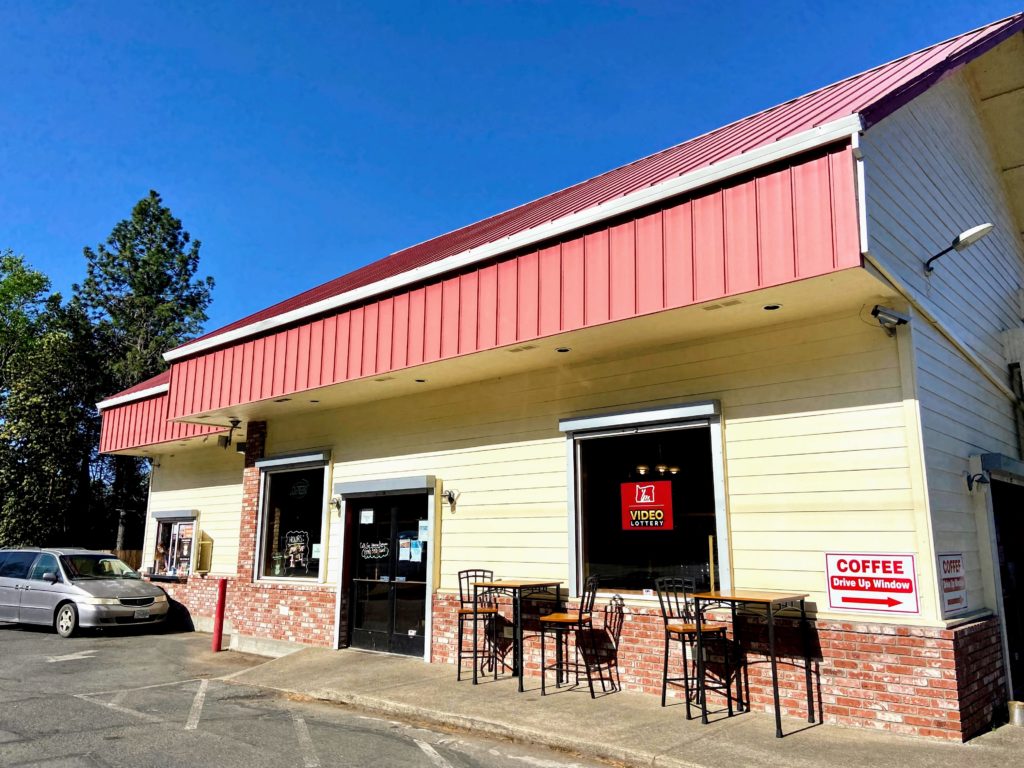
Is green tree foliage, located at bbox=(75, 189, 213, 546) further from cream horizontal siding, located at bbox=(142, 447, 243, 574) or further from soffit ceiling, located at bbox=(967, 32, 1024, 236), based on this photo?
soffit ceiling, located at bbox=(967, 32, 1024, 236)

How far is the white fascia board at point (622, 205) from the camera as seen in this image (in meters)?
6.16

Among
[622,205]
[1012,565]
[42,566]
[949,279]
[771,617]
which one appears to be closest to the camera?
[771,617]

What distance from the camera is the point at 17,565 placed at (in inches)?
591

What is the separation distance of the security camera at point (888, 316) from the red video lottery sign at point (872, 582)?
2.07 m

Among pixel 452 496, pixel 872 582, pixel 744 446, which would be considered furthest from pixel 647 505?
pixel 452 496

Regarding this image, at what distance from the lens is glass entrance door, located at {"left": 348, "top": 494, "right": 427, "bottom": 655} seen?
10583 millimetres

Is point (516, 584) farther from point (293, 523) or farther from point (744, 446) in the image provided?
point (293, 523)

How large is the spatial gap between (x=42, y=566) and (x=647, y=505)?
12.6 meters

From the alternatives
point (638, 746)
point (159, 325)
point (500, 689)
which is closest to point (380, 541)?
point (500, 689)

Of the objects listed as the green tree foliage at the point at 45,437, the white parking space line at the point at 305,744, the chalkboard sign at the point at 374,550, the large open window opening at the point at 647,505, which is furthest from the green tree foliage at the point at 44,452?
the large open window opening at the point at 647,505

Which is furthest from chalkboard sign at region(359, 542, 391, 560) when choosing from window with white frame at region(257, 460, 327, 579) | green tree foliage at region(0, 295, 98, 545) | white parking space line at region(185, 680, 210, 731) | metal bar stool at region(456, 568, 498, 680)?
green tree foliage at region(0, 295, 98, 545)

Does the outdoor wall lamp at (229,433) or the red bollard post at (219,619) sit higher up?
the outdoor wall lamp at (229,433)

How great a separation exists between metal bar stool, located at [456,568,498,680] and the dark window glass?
1.45 m

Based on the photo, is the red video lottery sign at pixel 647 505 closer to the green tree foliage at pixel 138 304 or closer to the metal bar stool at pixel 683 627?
the metal bar stool at pixel 683 627
